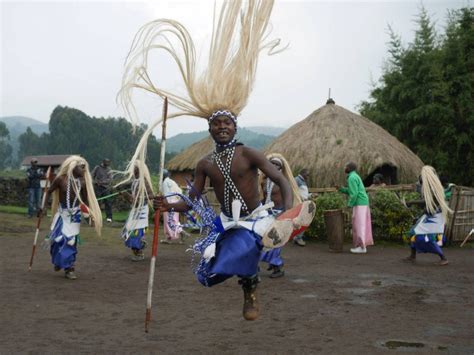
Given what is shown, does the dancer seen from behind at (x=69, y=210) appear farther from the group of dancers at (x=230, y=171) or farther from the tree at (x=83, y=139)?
the tree at (x=83, y=139)

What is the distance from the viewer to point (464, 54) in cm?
2034

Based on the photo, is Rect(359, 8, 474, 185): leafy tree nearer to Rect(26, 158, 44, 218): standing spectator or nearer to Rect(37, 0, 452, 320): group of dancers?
Rect(26, 158, 44, 218): standing spectator

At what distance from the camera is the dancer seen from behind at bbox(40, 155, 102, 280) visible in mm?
7980

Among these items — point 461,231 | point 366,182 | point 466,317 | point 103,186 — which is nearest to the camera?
point 466,317

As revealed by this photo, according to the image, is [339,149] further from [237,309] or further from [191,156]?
[237,309]

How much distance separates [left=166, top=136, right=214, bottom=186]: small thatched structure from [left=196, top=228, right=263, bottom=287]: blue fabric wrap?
19.6m

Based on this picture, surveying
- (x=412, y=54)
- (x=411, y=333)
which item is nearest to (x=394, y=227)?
(x=411, y=333)

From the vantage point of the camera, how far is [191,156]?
2486 cm

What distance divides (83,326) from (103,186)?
11.8m

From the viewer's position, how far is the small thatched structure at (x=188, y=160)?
24359 millimetres

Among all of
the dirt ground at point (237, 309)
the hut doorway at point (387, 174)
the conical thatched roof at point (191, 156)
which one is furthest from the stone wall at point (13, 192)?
the hut doorway at point (387, 174)

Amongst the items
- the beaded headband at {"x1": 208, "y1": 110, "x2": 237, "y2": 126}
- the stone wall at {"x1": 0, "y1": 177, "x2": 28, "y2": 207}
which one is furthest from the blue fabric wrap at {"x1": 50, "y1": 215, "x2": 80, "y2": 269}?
the stone wall at {"x1": 0, "y1": 177, "x2": 28, "y2": 207}

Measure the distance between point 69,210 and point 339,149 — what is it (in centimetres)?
1141

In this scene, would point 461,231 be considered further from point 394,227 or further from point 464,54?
point 464,54
